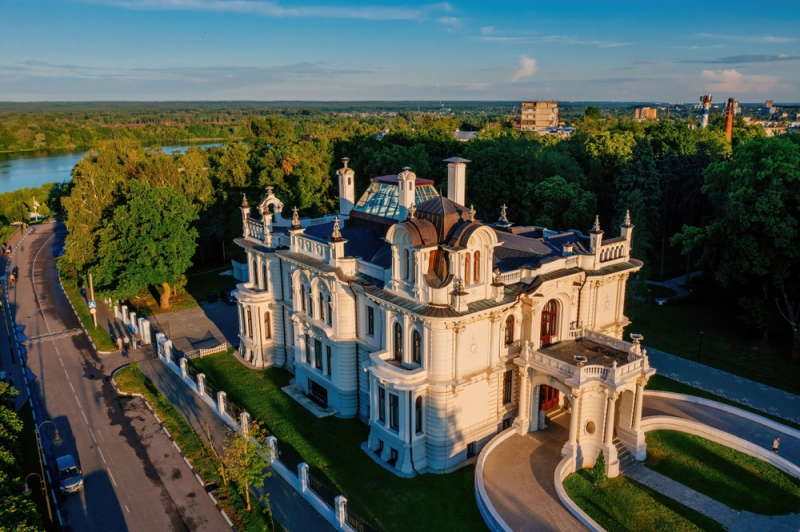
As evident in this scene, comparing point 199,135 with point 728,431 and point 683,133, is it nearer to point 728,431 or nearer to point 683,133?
point 683,133

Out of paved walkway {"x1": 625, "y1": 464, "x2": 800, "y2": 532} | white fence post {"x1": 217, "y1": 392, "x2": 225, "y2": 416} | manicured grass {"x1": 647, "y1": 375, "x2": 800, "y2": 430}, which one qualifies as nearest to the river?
white fence post {"x1": 217, "y1": 392, "x2": 225, "y2": 416}

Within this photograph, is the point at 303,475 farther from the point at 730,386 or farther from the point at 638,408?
the point at 730,386

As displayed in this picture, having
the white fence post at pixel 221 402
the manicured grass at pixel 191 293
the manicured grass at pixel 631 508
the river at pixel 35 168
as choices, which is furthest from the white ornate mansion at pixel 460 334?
the river at pixel 35 168

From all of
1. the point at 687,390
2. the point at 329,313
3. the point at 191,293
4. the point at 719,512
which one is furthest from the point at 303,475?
the point at 191,293

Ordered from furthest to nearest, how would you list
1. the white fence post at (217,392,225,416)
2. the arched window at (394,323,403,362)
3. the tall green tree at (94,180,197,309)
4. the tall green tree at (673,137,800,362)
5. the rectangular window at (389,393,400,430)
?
the tall green tree at (94,180,197,309)
the tall green tree at (673,137,800,362)
the white fence post at (217,392,225,416)
the arched window at (394,323,403,362)
the rectangular window at (389,393,400,430)

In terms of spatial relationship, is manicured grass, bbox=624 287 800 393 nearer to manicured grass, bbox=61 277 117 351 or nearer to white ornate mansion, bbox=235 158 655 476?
white ornate mansion, bbox=235 158 655 476

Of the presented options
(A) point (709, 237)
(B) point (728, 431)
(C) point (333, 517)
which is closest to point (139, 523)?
(C) point (333, 517)
